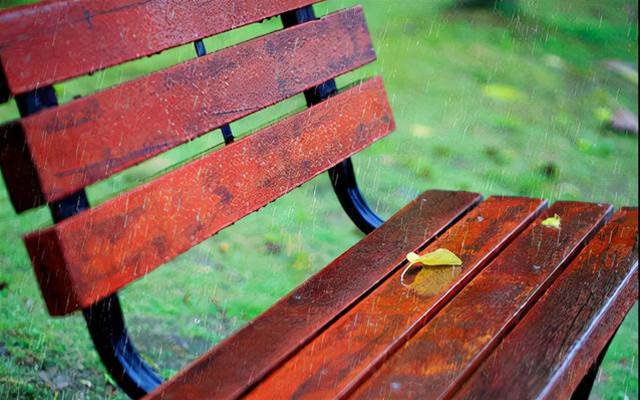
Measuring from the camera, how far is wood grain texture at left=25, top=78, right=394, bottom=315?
4.56 feet

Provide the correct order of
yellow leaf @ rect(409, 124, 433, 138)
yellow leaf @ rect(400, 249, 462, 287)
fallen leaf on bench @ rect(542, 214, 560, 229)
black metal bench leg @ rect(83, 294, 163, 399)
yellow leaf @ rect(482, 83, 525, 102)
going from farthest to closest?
yellow leaf @ rect(482, 83, 525, 102)
yellow leaf @ rect(409, 124, 433, 138)
fallen leaf on bench @ rect(542, 214, 560, 229)
yellow leaf @ rect(400, 249, 462, 287)
black metal bench leg @ rect(83, 294, 163, 399)

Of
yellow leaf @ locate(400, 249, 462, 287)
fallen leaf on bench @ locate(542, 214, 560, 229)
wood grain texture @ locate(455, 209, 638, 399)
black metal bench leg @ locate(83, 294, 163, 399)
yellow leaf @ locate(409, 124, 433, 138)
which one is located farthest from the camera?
yellow leaf @ locate(409, 124, 433, 138)

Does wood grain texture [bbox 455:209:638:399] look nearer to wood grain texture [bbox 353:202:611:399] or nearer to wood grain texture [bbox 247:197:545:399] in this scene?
wood grain texture [bbox 353:202:611:399]

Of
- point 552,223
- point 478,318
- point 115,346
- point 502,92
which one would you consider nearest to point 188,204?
point 115,346

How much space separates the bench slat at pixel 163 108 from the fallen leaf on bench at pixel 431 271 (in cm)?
50

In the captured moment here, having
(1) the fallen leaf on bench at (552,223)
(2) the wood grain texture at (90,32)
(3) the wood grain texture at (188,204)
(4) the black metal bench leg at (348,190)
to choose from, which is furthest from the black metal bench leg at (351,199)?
(2) the wood grain texture at (90,32)

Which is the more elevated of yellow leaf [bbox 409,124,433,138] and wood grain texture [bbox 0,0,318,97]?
wood grain texture [bbox 0,0,318,97]

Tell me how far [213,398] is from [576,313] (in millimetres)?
692

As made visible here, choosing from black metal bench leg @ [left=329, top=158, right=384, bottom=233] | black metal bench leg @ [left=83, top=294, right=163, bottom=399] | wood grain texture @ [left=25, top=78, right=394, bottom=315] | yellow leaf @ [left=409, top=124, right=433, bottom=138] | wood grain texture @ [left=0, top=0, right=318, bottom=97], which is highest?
wood grain texture @ [left=0, top=0, right=318, bottom=97]

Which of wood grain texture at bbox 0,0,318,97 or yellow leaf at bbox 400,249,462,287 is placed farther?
yellow leaf at bbox 400,249,462,287

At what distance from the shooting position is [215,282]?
115 inches

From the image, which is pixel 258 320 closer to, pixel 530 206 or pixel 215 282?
pixel 530 206

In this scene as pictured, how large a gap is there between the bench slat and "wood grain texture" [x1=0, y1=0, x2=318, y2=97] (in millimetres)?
57

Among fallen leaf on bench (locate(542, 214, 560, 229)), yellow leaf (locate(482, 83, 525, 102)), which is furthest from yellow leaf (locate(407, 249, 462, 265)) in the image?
yellow leaf (locate(482, 83, 525, 102))
